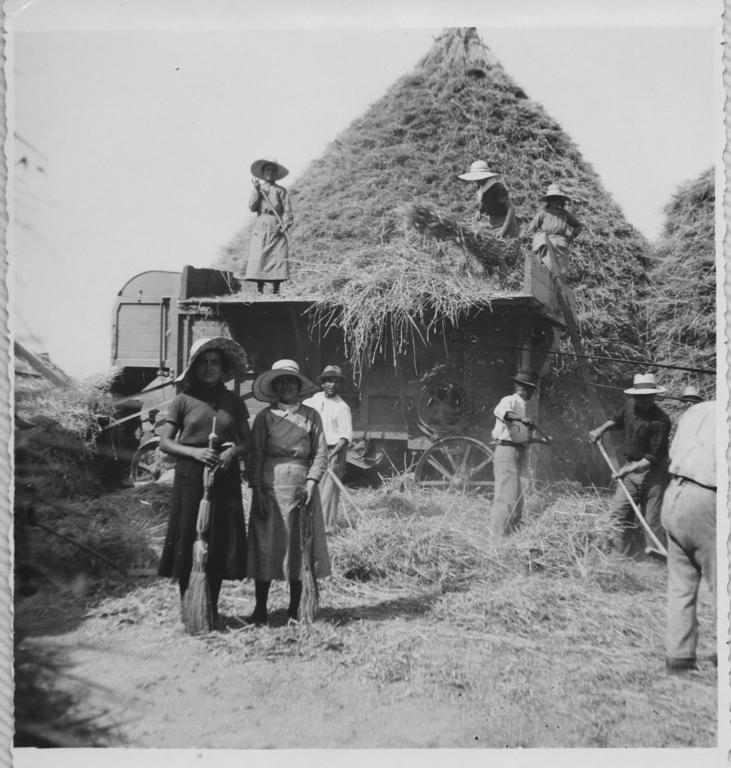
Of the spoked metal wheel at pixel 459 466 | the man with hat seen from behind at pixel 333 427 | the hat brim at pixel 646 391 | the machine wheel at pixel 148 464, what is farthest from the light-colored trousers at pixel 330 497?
the hat brim at pixel 646 391

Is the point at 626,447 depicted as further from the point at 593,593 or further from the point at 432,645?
the point at 432,645

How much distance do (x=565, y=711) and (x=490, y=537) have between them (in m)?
2.10

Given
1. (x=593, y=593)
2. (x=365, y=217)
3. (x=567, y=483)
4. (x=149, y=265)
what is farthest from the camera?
(x=365, y=217)

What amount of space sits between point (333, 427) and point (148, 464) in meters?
2.06

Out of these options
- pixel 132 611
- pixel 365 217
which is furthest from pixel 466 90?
pixel 132 611

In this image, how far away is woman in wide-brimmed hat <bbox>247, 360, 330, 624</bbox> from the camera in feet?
15.2

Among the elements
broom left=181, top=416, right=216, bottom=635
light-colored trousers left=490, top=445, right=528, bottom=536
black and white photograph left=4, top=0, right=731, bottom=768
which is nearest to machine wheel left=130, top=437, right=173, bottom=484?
black and white photograph left=4, top=0, right=731, bottom=768

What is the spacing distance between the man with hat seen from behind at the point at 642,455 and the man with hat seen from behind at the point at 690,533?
1.76 meters

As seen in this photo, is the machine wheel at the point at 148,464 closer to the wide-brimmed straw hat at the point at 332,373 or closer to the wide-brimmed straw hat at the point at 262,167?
the wide-brimmed straw hat at the point at 332,373

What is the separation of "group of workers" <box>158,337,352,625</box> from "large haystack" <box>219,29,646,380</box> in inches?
149

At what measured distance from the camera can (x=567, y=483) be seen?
6859 mm

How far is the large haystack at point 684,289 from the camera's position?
683cm

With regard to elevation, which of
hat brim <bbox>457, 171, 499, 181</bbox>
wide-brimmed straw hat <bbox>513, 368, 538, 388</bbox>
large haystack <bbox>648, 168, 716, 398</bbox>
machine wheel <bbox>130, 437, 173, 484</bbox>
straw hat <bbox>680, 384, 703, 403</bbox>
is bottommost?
machine wheel <bbox>130, 437, 173, 484</bbox>

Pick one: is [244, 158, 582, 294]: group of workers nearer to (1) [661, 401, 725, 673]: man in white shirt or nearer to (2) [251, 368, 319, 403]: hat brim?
(2) [251, 368, 319, 403]: hat brim
